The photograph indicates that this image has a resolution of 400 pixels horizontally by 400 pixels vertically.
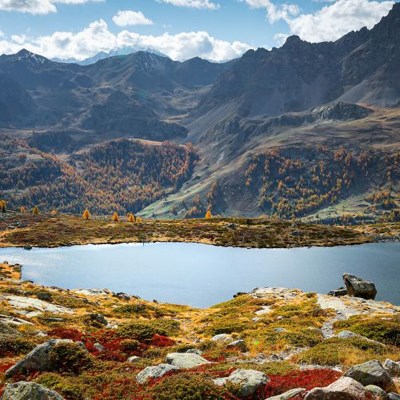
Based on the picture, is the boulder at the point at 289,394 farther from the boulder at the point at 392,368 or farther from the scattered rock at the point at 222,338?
the scattered rock at the point at 222,338

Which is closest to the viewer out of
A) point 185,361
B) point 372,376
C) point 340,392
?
point 340,392

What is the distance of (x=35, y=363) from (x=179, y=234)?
14433 cm

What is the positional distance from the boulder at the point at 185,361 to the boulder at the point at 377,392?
9733 millimetres

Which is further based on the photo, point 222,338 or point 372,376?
point 222,338

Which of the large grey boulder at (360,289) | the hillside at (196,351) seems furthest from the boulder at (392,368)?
the large grey boulder at (360,289)

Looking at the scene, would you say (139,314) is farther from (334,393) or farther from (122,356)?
(334,393)

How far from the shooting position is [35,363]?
2250cm

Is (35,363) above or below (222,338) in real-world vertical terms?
above

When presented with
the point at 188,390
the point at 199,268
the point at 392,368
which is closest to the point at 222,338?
the point at 392,368

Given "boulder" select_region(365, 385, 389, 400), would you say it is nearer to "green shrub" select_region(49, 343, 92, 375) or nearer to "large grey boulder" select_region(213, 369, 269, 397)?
"large grey boulder" select_region(213, 369, 269, 397)

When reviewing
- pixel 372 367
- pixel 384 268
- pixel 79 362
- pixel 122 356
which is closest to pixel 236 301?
pixel 122 356

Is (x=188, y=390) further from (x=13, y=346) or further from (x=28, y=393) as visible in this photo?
(x=13, y=346)

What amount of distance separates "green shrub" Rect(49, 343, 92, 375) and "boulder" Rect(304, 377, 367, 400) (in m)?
13.5

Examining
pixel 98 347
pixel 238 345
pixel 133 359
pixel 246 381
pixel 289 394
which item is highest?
pixel 289 394
